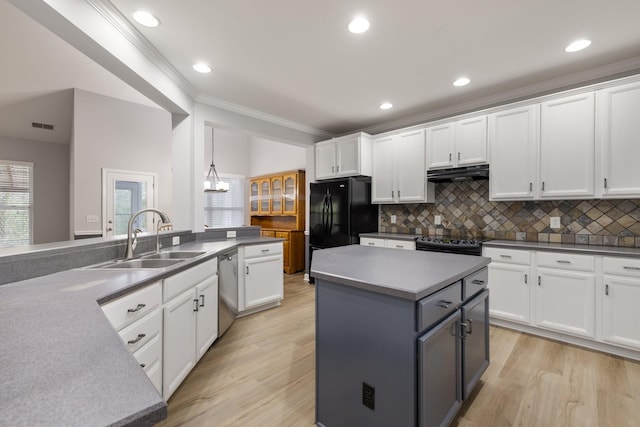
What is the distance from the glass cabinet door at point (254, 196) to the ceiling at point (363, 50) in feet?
10.1

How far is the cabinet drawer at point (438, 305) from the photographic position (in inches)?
48.8

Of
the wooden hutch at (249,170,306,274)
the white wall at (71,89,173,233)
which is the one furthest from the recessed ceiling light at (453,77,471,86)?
the white wall at (71,89,173,233)

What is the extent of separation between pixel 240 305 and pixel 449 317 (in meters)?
2.30

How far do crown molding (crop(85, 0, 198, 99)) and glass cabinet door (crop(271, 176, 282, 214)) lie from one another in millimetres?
3091

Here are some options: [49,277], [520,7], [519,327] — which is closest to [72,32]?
[49,277]

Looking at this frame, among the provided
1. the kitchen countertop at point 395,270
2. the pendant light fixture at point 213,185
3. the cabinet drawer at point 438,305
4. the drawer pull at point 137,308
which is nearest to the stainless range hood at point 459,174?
the kitchen countertop at point 395,270

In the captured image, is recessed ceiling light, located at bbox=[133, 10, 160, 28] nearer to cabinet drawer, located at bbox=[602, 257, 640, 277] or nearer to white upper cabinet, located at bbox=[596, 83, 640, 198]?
white upper cabinet, located at bbox=[596, 83, 640, 198]

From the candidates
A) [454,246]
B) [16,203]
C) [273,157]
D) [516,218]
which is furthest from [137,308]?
[16,203]

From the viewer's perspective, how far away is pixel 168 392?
171cm

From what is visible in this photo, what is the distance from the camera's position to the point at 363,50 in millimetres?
2451

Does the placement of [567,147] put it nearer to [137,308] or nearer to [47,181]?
[137,308]

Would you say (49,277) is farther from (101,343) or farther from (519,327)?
(519,327)

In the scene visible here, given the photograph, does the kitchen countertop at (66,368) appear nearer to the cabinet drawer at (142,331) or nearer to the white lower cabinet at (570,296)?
the cabinet drawer at (142,331)

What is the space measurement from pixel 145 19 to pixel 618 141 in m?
3.98
